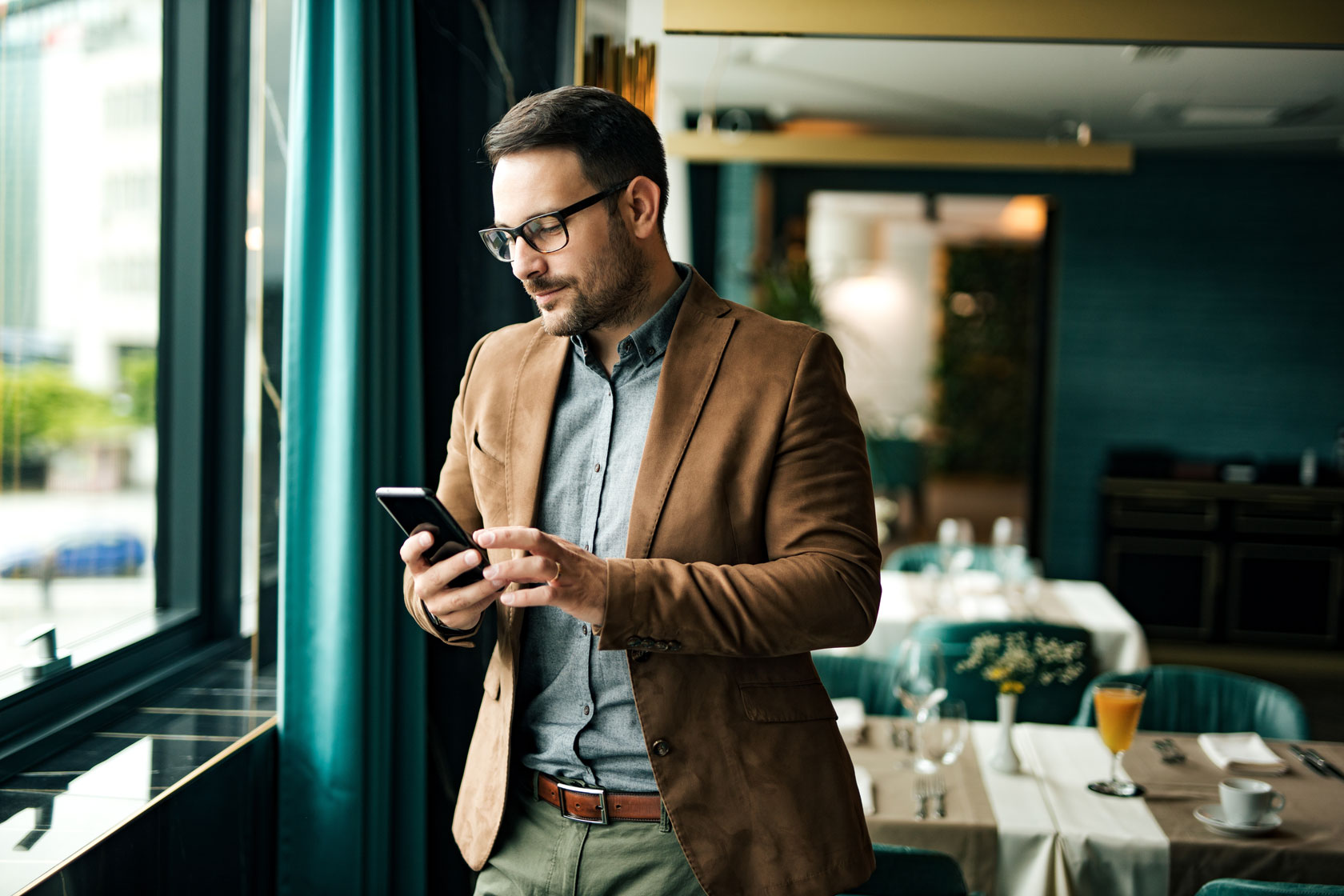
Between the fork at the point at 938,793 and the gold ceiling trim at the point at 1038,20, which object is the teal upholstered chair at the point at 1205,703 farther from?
the gold ceiling trim at the point at 1038,20

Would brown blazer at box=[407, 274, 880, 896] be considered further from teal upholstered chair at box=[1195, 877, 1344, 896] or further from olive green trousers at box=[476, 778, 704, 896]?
teal upholstered chair at box=[1195, 877, 1344, 896]

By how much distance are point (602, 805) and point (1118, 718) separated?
1.27 meters

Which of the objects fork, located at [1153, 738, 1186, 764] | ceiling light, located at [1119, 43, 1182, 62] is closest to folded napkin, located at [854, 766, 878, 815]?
fork, located at [1153, 738, 1186, 764]

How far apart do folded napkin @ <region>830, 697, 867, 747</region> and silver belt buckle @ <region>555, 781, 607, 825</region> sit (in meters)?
1.11

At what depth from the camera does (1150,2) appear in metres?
2.20

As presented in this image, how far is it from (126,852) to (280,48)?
1.45m

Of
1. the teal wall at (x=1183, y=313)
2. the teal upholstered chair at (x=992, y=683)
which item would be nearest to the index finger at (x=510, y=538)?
the teal upholstered chair at (x=992, y=683)

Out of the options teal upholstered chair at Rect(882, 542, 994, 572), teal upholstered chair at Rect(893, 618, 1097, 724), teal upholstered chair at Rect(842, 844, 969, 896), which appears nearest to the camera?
teal upholstered chair at Rect(842, 844, 969, 896)

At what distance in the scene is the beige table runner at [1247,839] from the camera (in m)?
1.86

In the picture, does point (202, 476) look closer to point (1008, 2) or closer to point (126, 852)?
point (126, 852)

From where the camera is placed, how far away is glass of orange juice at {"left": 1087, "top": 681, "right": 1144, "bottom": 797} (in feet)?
6.80

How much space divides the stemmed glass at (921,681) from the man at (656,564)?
986mm

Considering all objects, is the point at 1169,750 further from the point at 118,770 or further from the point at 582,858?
the point at 118,770

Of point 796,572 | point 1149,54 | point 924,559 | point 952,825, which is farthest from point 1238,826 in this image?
A: point 1149,54
